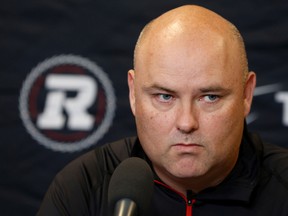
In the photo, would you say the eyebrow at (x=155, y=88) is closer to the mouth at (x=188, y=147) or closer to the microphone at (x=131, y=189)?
the mouth at (x=188, y=147)

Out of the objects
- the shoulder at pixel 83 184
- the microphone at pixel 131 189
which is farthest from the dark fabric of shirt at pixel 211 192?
the microphone at pixel 131 189

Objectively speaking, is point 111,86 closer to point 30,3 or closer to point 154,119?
point 30,3

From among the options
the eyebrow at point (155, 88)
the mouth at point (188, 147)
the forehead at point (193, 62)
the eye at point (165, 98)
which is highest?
the forehead at point (193, 62)

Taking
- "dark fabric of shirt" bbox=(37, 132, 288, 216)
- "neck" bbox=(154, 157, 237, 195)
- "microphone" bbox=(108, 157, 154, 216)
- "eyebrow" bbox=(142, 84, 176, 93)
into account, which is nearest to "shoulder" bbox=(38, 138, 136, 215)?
"dark fabric of shirt" bbox=(37, 132, 288, 216)

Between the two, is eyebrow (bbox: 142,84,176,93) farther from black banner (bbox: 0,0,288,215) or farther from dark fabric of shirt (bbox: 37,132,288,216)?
black banner (bbox: 0,0,288,215)

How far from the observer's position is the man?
1071 millimetres

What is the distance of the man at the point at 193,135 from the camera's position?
1.07m

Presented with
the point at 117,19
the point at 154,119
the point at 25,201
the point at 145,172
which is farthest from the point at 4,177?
the point at 145,172

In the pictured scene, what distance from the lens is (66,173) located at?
50.6 inches

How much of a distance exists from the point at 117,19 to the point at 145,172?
873 millimetres

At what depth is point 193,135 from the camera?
105cm

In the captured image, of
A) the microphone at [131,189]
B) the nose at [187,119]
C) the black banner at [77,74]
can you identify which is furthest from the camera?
the black banner at [77,74]

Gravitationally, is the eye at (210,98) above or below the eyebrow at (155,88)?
below

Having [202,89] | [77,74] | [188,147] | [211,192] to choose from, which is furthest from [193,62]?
[77,74]
